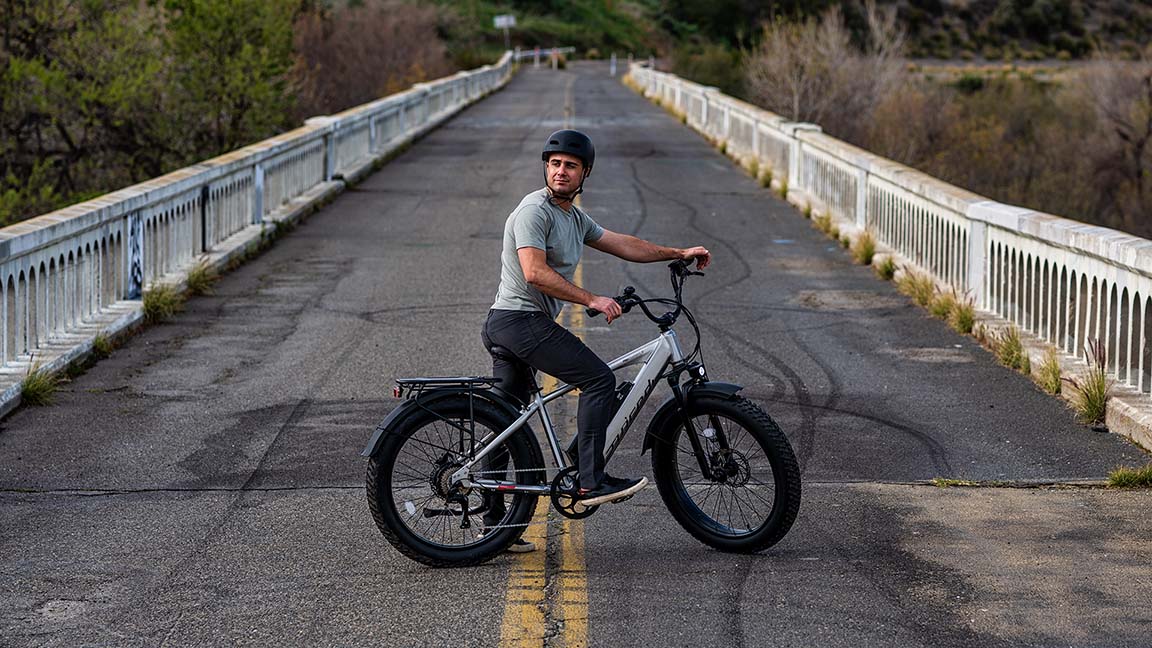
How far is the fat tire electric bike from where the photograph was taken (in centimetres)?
615

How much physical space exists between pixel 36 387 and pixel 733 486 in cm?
501

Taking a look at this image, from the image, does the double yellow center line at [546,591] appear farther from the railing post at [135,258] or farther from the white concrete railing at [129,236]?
the railing post at [135,258]

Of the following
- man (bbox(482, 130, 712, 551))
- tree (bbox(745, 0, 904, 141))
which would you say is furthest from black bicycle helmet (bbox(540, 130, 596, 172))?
tree (bbox(745, 0, 904, 141))

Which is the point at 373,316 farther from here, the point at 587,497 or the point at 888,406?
the point at 587,497

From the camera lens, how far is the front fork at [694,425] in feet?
20.8

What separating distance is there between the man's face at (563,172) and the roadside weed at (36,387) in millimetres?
4653

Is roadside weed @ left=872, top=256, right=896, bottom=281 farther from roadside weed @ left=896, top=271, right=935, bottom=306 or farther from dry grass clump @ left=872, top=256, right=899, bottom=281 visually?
roadside weed @ left=896, top=271, right=935, bottom=306

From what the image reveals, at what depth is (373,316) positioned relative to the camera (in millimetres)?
12672

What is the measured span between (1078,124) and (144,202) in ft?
155

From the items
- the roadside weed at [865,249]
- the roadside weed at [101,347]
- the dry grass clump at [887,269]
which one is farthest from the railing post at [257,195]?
the dry grass clump at [887,269]

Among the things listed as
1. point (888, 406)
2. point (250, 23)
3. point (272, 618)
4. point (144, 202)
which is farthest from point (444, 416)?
point (250, 23)

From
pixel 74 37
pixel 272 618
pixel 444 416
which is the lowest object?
pixel 272 618

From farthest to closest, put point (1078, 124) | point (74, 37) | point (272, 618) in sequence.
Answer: point (1078, 124) < point (74, 37) < point (272, 618)

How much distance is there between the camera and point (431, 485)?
6.27 m
